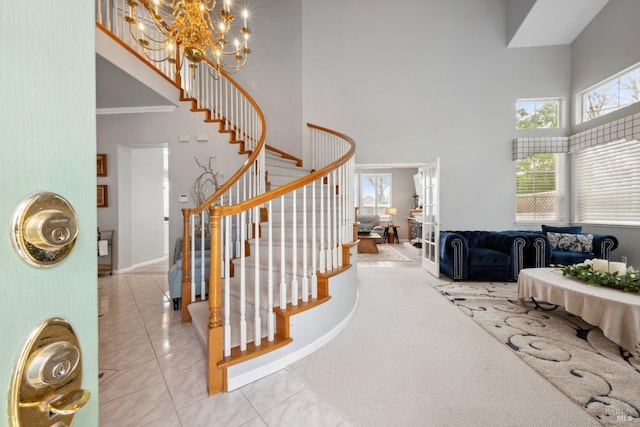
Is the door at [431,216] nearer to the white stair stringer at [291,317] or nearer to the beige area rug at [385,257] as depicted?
the beige area rug at [385,257]

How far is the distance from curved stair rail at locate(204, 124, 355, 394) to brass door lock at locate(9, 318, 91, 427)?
4.38 ft

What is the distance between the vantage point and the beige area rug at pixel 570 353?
4.96 feet

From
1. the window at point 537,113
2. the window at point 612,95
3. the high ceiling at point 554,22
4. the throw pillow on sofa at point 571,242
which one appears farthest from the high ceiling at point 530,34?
the throw pillow on sofa at point 571,242

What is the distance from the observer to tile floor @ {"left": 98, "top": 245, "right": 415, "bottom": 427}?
1.41m

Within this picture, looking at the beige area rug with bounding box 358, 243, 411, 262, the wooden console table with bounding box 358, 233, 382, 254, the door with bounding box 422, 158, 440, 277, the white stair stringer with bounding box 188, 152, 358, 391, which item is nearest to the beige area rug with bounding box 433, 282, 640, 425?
the door with bounding box 422, 158, 440, 277

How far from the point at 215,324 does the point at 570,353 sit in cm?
258

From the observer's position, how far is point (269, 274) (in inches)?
68.6

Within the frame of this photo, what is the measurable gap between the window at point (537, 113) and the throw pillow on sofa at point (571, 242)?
2128 mm

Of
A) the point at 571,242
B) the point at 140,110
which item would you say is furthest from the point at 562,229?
the point at 140,110

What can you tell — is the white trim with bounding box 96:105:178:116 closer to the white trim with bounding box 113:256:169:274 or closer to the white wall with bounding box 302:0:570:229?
the white wall with bounding box 302:0:570:229

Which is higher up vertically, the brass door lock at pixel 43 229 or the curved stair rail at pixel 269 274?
the brass door lock at pixel 43 229

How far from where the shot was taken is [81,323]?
0.32m

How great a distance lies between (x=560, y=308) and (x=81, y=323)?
3.98 metres

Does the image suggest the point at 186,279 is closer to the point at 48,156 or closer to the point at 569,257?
the point at 48,156
